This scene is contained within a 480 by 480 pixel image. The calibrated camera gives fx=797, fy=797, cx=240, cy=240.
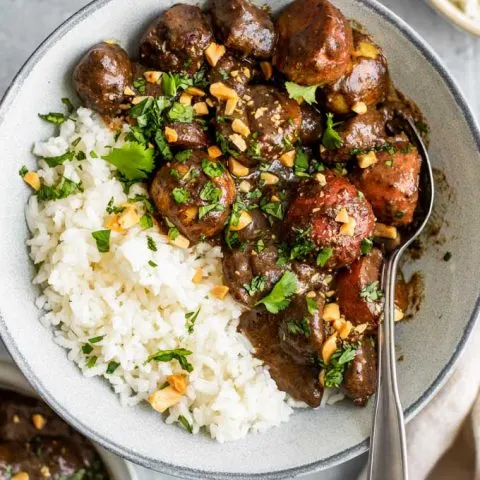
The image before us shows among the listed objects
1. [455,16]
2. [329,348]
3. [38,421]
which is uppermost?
[455,16]

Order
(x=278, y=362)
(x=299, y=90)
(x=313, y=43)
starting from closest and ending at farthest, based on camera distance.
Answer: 1. (x=313, y=43)
2. (x=299, y=90)
3. (x=278, y=362)

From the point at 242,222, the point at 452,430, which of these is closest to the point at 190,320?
the point at 242,222

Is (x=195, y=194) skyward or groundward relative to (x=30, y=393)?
skyward

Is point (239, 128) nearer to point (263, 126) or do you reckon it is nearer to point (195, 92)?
point (263, 126)

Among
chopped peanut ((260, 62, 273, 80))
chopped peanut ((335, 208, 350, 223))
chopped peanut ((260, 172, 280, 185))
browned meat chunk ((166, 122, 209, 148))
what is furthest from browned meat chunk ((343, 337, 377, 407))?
chopped peanut ((260, 62, 273, 80))

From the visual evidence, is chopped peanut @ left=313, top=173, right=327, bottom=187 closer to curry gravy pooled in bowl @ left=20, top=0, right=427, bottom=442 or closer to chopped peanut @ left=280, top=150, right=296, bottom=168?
curry gravy pooled in bowl @ left=20, top=0, right=427, bottom=442

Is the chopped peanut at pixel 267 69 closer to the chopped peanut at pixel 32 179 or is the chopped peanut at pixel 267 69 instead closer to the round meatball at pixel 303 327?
the round meatball at pixel 303 327
